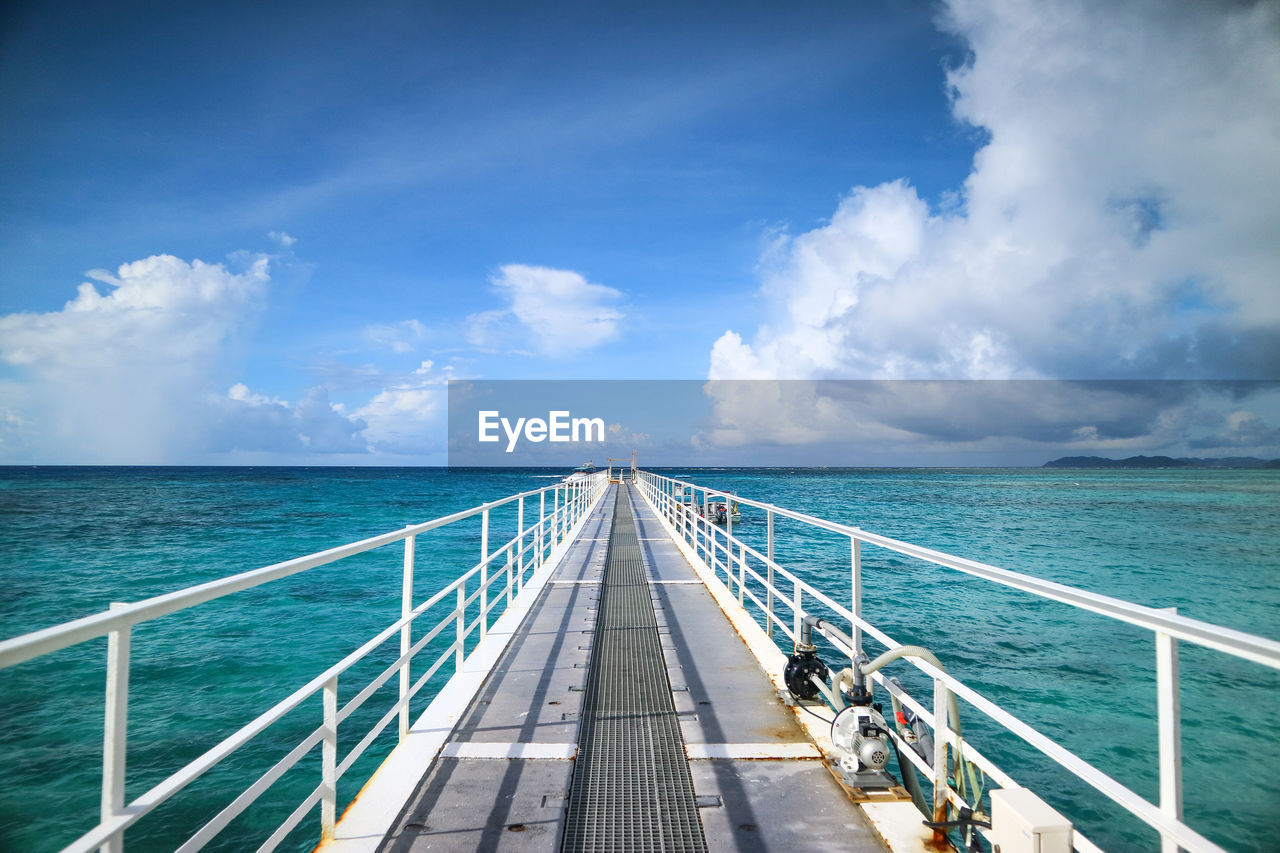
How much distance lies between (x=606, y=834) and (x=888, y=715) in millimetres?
4851

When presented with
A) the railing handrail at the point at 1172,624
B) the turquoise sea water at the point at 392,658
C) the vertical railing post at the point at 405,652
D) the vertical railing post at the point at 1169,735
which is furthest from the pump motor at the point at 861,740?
the turquoise sea water at the point at 392,658

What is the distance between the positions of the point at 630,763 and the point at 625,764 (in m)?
0.03

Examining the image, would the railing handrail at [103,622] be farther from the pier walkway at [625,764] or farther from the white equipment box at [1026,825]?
the white equipment box at [1026,825]

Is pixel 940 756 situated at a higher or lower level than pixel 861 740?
higher

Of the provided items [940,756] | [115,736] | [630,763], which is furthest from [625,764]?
[115,736]

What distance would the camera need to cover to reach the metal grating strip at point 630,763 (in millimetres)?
2760

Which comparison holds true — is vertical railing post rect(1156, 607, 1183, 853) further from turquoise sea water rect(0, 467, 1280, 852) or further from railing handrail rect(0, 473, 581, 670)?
turquoise sea water rect(0, 467, 1280, 852)

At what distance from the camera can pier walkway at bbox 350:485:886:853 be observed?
8.91 ft

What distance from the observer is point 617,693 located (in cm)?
434

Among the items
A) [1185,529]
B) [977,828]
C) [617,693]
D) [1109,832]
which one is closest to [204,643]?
[617,693]

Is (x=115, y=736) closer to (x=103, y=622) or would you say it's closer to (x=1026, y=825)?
(x=103, y=622)

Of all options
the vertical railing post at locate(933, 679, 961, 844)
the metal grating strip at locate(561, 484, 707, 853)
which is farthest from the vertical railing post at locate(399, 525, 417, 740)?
the vertical railing post at locate(933, 679, 961, 844)

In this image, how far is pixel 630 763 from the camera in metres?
3.39

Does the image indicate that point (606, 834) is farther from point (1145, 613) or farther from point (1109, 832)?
point (1109, 832)
